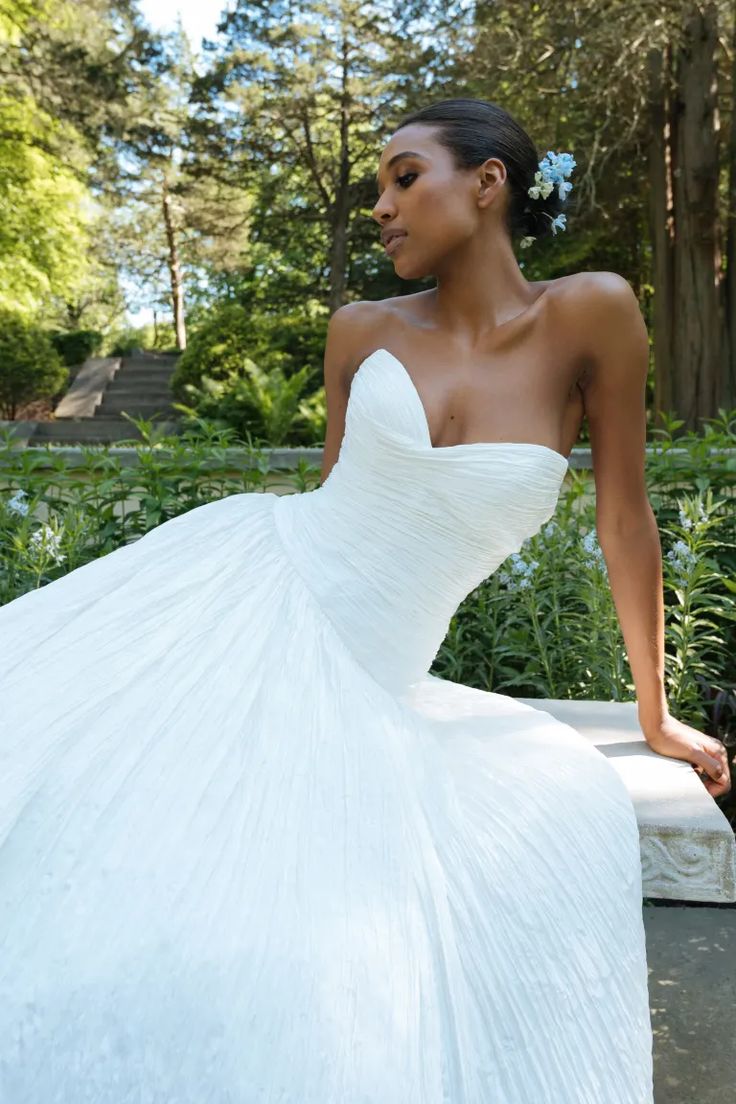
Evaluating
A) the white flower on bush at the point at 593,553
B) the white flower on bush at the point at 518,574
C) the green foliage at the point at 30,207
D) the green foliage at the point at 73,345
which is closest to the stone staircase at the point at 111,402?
the green foliage at the point at 73,345

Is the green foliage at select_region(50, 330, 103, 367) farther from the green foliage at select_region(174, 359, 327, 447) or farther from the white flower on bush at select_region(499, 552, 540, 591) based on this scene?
the white flower on bush at select_region(499, 552, 540, 591)

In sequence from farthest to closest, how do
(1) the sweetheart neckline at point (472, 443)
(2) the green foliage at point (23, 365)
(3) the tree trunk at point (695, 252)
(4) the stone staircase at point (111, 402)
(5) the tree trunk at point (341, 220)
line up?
(5) the tree trunk at point (341, 220) < (2) the green foliage at point (23, 365) < (4) the stone staircase at point (111, 402) < (3) the tree trunk at point (695, 252) < (1) the sweetheart neckline at point (472, 443)

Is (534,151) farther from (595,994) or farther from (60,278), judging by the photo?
(60,278)

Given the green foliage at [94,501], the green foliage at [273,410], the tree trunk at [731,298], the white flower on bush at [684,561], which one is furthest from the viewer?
the green foliage at [273,410]

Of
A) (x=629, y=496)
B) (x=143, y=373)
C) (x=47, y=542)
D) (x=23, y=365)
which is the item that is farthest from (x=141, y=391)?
(x=629, y=496)

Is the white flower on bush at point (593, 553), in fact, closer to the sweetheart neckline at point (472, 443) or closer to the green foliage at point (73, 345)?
the sweetheart neckline at point (472, 443)

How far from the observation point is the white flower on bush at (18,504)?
11.4ft

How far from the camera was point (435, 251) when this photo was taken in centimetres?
181

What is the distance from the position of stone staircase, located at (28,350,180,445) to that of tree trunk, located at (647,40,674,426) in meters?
7.52

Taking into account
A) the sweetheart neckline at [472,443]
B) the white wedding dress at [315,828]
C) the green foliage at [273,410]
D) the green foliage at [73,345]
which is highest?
the green foliage at [73,345]

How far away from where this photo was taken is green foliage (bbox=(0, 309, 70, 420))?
1825cm

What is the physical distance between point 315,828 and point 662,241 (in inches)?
482

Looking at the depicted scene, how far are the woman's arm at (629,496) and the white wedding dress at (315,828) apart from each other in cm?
21

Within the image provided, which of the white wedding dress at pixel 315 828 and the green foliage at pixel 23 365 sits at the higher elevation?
the green foliage at pixel 23 365
